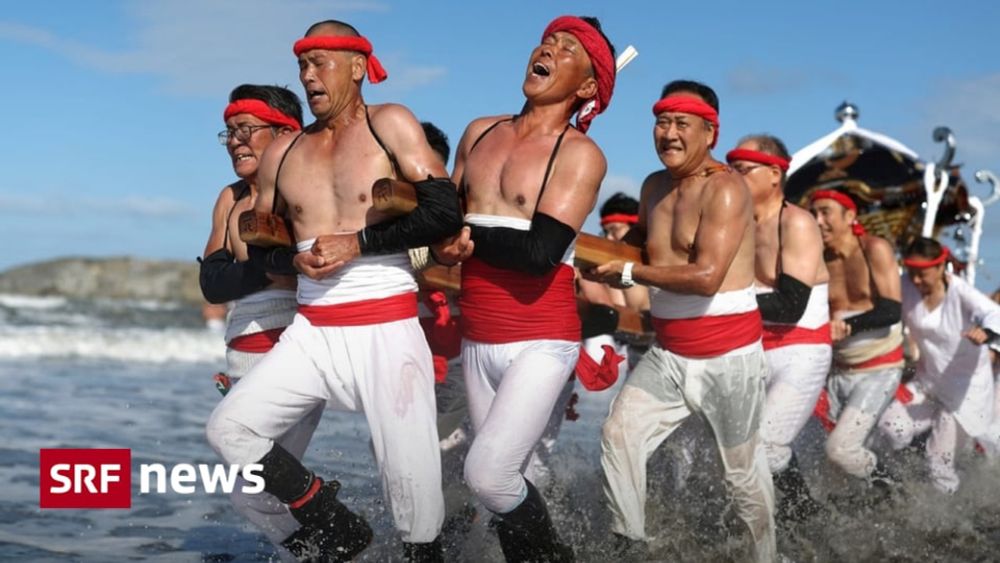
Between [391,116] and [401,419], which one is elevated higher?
[391,116]

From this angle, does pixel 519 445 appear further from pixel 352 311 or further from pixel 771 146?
pixel 771 146

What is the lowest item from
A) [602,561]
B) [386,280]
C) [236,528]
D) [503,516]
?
[236,528]

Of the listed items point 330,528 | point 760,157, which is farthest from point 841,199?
point 330,528

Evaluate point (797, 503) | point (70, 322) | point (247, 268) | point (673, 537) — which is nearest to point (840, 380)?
point (797, 503)

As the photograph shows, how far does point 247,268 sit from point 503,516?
64.3 inches

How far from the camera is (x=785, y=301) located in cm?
720

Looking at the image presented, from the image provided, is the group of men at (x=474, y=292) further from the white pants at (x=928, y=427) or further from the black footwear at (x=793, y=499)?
the white pants at (x=928, y=427)

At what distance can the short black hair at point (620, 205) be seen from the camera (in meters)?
10.1

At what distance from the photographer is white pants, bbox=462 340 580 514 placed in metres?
5.19

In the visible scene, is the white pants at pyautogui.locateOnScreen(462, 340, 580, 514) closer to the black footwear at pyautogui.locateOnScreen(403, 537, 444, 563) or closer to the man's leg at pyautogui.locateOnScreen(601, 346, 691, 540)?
the black footwear at pyautogui.locateOnScreen(403, 537, 444, 563)

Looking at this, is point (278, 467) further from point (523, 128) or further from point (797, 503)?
point (797, 503)

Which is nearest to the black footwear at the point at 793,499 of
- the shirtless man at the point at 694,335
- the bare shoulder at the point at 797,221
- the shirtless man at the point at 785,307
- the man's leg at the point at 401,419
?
the shirtless man at the point at 785,307

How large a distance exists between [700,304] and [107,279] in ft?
163

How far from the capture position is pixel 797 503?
7723mm
